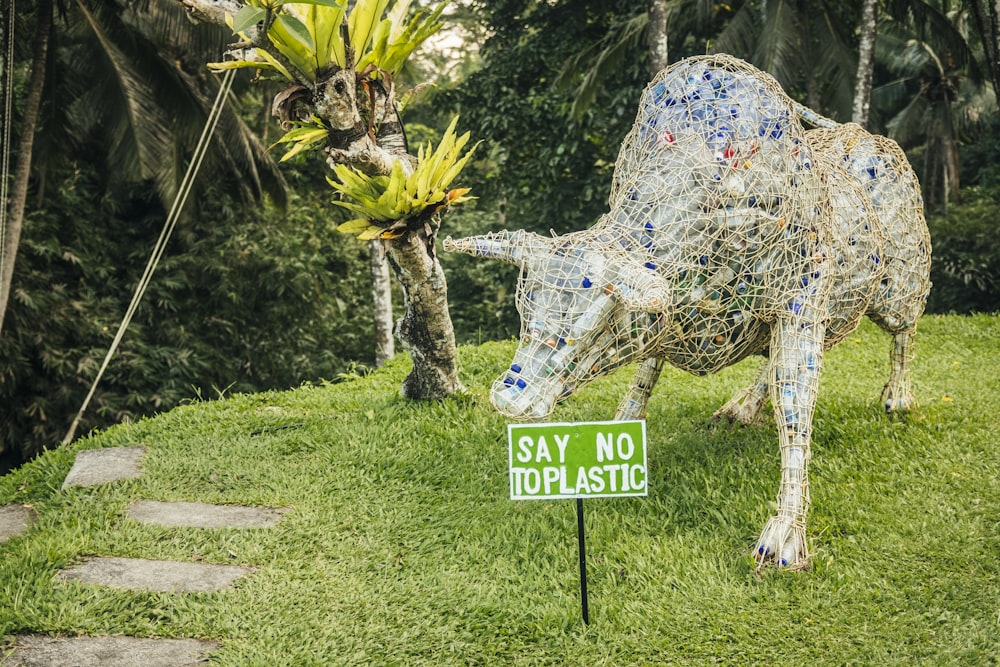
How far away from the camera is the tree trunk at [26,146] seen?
8055 mm

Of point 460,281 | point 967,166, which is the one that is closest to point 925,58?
point 967,166

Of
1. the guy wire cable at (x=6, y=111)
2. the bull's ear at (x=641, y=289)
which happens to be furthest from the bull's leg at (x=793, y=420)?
the guy wire cable at (x=6, y=111)

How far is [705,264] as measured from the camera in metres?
4.19

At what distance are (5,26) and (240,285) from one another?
185 inches

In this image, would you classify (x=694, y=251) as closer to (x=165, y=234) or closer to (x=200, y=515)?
(x=200, y=515)

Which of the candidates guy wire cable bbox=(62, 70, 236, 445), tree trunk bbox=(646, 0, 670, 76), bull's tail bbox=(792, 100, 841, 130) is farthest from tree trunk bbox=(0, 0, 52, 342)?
bull's tail bbox=(792, 100, 841, 130)

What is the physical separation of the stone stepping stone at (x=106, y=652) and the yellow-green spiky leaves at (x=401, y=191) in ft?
6.95

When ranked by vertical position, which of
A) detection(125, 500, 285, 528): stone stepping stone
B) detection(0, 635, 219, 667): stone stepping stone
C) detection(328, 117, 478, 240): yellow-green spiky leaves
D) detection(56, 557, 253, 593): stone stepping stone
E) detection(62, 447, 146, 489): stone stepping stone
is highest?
detection(328, 117, 478, 240): yellow-green spiky leaves

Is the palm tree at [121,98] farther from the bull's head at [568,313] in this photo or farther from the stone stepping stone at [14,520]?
the bull's head at [568,313]

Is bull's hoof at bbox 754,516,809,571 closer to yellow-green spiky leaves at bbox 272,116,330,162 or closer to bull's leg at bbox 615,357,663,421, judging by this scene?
bull's leg at bbox 615,357,663,421

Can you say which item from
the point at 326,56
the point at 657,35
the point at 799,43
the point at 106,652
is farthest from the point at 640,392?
the point at 799,43

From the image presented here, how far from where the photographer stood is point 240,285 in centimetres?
1181

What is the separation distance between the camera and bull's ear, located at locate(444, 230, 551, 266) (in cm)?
403

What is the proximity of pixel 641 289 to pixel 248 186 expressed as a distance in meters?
8.76
